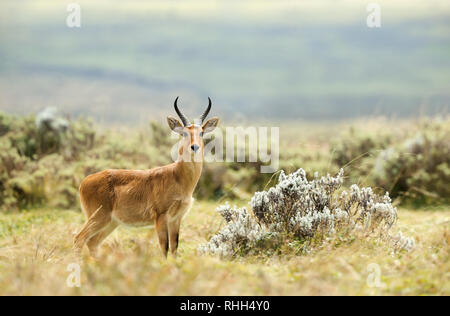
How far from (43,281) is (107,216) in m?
1.63

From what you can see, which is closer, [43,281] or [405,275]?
[43,281]

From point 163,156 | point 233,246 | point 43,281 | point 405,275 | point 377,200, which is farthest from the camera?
point 163,156

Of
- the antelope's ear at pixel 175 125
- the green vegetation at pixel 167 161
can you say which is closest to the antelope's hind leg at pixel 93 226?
the antelope's ear at pixel 175 125

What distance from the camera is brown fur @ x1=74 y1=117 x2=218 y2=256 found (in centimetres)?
716

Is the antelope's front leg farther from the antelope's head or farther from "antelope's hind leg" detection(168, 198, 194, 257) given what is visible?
the antelope's head

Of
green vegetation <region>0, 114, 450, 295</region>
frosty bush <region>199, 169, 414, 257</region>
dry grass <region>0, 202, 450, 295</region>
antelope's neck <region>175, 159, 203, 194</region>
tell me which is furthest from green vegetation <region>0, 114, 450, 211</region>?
antelope's neck <region>175, 159, 203, 194</region>

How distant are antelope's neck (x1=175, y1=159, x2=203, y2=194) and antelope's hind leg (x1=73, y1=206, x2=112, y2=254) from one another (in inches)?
44.7

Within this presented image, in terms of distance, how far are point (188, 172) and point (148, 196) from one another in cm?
63

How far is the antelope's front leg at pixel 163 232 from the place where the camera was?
7.07 m

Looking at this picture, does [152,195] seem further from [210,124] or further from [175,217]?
[210,124]
